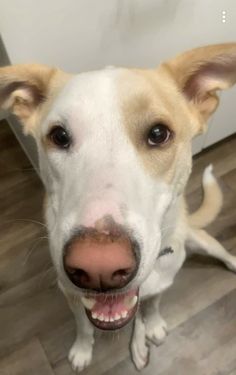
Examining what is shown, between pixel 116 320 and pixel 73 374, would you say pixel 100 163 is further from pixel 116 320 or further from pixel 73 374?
pixel 73 374

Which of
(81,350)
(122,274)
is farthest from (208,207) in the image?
(122,274)

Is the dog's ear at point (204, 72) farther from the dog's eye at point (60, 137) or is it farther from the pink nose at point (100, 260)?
the pink nose at point (100, 260)

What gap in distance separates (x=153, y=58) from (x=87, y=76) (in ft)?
2.15

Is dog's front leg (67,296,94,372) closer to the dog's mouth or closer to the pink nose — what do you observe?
the dog's mouth

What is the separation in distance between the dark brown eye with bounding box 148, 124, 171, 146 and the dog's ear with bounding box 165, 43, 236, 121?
19 cm

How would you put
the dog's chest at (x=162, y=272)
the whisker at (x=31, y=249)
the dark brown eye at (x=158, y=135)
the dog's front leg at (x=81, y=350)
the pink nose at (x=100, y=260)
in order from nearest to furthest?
the pink nose at (x=100, y=260) < the dark brown eye at (x=158, y=135) < the dog's chest at (x=162, y=272) < the dog's front leg at (x=81, y=350) < the whisker at (x=31, y=249)

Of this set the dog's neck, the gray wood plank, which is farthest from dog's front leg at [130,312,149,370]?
the dog's neck

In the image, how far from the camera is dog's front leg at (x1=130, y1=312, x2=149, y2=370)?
183 cm

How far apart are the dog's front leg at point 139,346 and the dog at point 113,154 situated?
0.67 m

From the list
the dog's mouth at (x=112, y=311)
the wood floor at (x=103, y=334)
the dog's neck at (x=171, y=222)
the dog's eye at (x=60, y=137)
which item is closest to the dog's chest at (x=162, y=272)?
the dog's neck at (x=171, y=222)

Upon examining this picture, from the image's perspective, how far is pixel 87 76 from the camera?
1.11 meters

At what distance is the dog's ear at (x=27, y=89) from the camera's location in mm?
1140

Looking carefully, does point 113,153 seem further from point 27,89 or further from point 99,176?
point 27,89

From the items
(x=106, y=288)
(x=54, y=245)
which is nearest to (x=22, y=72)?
(x=54, y=245)
